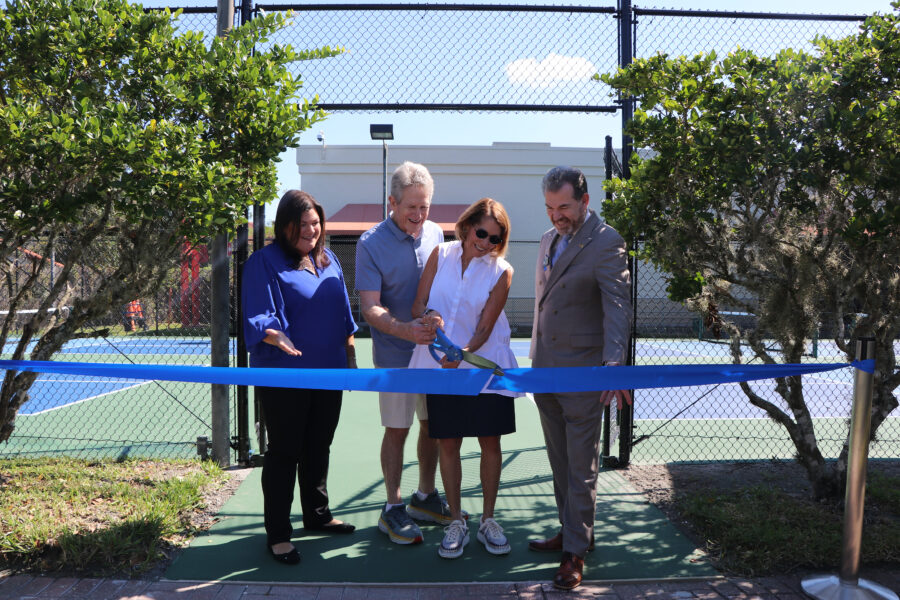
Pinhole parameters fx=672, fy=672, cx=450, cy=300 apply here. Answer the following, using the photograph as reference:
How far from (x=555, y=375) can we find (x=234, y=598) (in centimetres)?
178

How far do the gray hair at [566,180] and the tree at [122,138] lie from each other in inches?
72.5

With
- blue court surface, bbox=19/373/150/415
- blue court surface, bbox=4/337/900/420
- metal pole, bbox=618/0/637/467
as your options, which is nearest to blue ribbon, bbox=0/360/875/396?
metal pole, bbox=618/0/637/467

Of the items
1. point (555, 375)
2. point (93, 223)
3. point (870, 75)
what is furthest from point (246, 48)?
point (870, 75)

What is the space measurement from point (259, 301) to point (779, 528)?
10.2ft

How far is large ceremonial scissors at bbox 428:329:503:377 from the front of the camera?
3107 millimetres

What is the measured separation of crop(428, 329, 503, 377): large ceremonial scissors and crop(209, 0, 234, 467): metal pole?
7.39ft

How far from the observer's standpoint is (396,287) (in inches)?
146

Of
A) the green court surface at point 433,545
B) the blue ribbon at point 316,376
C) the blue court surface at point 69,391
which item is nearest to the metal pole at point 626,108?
the green court surface at point 433,545

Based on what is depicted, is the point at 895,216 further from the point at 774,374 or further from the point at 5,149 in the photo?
the point at 5,149

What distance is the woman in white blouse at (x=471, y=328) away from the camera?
3.46m

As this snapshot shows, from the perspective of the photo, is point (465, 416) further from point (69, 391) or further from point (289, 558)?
point (69, 391)

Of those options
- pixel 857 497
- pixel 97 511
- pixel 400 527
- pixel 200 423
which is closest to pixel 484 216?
pixel 400 527

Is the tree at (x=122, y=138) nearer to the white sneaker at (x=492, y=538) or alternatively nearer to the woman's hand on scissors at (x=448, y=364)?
the woman's hand on scissors at (x=448, y=364)

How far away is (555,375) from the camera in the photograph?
3.09m
